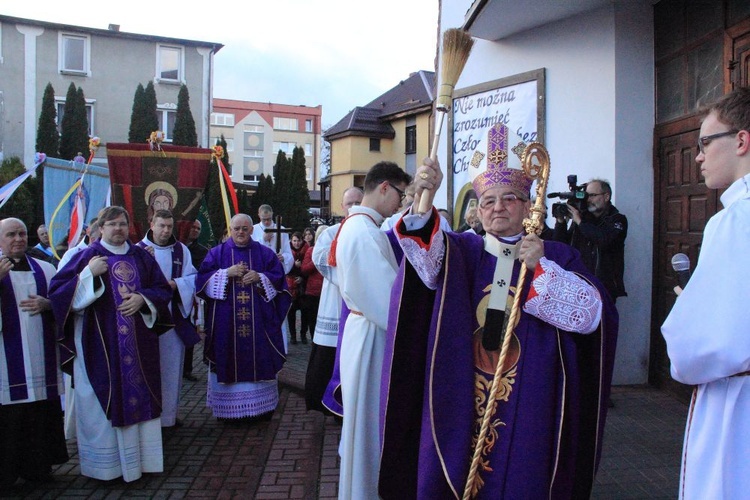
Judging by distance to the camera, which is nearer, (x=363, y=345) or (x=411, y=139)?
(x=363, y=345)

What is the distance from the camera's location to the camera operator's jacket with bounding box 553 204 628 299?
546cm

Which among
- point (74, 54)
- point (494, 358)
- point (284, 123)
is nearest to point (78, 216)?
point (494, 358)

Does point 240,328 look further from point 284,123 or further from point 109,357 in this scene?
point 284,123

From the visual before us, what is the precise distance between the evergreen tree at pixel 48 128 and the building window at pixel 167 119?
16.0 ft

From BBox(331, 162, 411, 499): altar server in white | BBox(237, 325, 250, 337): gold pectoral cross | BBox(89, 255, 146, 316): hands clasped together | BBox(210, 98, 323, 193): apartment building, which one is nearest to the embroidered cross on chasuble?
BBox(331, 162, 411, 499): altar server in white

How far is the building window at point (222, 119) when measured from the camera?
62344 millimetres

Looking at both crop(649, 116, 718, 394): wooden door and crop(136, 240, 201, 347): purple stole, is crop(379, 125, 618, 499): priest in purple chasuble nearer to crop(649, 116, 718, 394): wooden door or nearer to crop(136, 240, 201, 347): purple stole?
crop(136, 240, 201, 347): purple stole

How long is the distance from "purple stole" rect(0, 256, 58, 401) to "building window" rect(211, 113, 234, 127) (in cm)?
6067

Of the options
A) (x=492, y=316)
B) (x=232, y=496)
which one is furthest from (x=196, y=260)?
(x=492, y=316)

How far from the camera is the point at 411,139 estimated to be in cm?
3192

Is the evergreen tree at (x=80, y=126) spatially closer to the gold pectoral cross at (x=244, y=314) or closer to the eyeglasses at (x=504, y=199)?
the gold pectoral cross at (x=244, y=314)

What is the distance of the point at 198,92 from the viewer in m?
31.5

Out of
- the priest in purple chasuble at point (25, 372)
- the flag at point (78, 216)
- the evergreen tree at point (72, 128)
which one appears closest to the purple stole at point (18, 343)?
the priest in purple chasuble at point (25, 372)

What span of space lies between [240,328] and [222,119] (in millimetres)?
60128
